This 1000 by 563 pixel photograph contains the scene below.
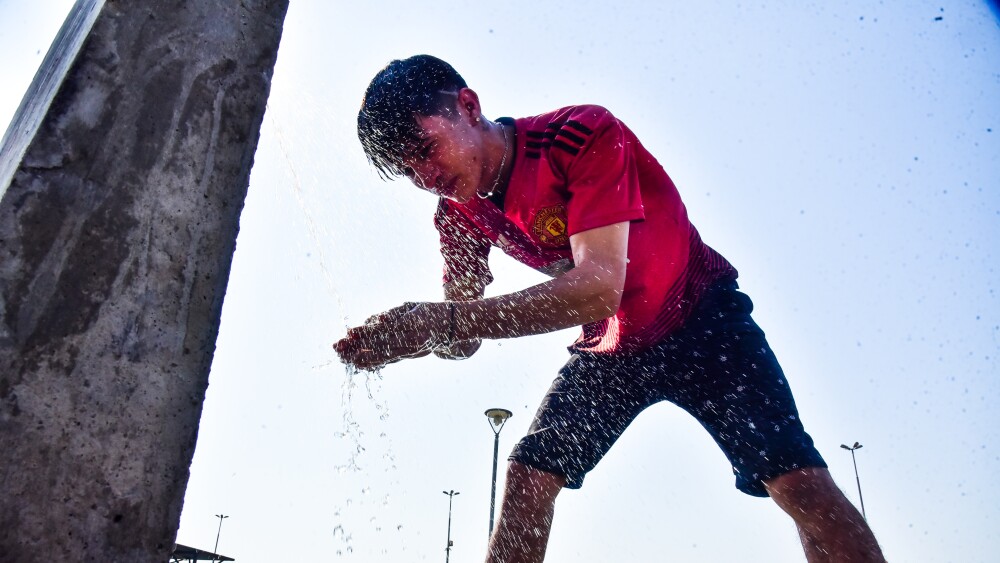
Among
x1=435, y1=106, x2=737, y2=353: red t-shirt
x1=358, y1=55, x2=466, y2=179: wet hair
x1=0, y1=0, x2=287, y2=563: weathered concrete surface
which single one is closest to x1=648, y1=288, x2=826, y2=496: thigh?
x1=435, y1=106, x2=737, y2=353: red t-shirt

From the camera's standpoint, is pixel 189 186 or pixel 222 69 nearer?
pixel 189 186

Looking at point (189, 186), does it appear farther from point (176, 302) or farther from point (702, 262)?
point (702, 262)

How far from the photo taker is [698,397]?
2.65m

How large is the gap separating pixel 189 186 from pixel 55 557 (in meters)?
0.82

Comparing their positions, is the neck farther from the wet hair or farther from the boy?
the wet hair

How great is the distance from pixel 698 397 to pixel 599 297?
0.84 meters

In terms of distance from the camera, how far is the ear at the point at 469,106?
2713 mm

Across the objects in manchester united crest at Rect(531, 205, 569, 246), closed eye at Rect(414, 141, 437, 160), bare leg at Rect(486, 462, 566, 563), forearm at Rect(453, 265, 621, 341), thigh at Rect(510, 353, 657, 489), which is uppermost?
closed eye at Rect(414, 141, 437, 160)

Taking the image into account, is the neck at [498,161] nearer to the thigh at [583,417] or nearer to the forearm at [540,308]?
the forearm at [540,308]

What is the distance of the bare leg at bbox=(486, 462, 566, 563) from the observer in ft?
8.07

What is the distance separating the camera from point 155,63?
1538 millimetres

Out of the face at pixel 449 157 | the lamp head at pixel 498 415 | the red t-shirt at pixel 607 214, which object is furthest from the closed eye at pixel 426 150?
the lamp head at pixel 498 415

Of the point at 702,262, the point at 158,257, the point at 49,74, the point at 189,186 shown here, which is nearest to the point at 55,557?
the point at 158,257

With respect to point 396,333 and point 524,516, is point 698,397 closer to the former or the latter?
point 524,516
